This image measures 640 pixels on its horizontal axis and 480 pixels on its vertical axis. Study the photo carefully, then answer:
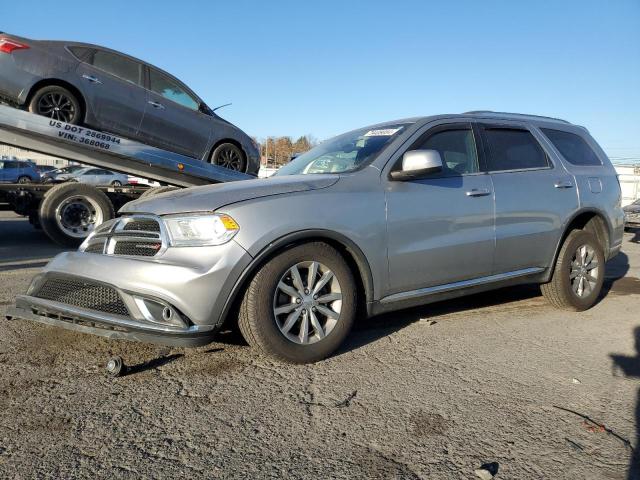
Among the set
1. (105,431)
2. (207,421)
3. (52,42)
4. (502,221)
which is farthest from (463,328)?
(52,42)

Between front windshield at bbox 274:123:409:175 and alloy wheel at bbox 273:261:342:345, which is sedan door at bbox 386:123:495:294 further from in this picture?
alloy wheel at bbox 273:261:342:345

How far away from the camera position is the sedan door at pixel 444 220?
3.62 m

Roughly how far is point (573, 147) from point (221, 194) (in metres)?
3.83

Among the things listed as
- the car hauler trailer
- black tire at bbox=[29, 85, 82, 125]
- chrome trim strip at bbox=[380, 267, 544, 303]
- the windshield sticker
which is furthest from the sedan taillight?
chrome trim strip at bbox=[380, 267, 544, 303]

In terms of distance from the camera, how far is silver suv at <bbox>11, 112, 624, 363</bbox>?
2961 mm

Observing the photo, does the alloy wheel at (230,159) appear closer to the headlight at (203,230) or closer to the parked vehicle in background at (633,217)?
the headlight at (203,230)

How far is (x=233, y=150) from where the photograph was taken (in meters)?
9.01

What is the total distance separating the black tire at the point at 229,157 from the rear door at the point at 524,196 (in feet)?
17.4

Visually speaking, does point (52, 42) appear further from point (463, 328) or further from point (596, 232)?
point (596, 232)

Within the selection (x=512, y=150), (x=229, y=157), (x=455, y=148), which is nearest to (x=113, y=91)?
(x=229, y=157)

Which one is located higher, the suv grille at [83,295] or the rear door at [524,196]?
the rear door at [524,196]

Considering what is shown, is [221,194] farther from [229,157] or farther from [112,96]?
[229,157]

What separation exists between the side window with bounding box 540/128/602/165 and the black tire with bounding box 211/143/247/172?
5359 millimetres

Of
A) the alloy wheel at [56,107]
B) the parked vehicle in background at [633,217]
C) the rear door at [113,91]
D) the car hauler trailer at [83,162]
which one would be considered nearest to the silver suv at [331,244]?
the car hauler trailer at [83,162]
